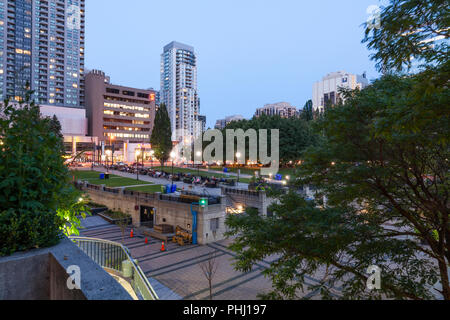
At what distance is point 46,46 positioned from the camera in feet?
363

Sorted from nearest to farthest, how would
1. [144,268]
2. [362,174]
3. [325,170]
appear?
[362,174]
[325,170]
[144,268]

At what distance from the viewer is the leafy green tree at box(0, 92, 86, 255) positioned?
13.4 feet

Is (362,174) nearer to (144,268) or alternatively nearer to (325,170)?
(325,170)

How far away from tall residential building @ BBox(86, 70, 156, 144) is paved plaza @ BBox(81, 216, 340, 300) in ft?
281

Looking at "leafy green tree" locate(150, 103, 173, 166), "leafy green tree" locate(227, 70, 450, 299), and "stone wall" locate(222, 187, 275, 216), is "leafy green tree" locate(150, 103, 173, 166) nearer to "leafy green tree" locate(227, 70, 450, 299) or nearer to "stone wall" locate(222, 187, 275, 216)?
"stone wall" locate(222, 187, 275, 216)

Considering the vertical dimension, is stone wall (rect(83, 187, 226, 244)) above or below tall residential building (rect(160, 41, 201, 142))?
below

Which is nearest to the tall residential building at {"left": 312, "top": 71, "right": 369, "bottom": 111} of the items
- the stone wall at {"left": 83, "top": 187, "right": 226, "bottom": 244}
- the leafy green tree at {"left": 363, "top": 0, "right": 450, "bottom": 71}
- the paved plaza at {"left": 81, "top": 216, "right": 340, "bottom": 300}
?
the stone wall at {"left": 83, "top": 187, "right": 226, "bottom": 244}

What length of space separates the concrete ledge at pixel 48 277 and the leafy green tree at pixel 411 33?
268 inches

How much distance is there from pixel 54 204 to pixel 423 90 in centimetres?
694

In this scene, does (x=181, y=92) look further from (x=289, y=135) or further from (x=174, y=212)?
(x=174, y=212)

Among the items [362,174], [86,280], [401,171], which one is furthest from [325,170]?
[86,280]
